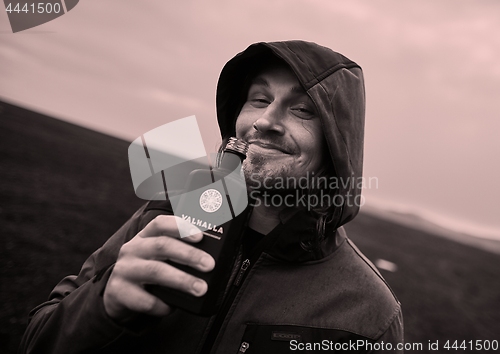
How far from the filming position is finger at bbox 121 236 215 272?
1.17 m

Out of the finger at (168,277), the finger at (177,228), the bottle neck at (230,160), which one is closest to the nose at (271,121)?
the bottle neck at (230,160)

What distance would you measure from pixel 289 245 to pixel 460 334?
10.8m

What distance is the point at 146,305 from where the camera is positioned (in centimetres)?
121

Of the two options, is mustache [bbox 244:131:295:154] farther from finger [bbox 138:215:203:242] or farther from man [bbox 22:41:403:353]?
finger [bbox 138:215:203:242]

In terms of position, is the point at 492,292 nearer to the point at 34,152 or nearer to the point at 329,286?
the point at 329,286

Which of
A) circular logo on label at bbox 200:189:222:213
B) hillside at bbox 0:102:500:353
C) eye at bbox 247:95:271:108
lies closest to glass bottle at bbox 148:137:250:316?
circular logo on label at bbox 200:189:222:213

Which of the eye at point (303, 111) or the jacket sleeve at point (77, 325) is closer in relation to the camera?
the jacket sleeve at point (77, 325)

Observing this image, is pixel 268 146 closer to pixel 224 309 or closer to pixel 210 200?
pixel 210 200

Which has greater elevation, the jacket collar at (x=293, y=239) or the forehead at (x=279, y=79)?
the forehead at (x=279, y=79)

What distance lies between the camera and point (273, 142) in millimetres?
2045

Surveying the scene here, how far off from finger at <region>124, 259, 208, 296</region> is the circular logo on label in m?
0.26

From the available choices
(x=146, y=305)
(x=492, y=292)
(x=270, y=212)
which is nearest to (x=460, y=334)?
(x=492, y=292)

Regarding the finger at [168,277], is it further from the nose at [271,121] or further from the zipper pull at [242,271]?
the nose at [271,121]

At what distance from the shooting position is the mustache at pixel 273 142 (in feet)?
6.68
